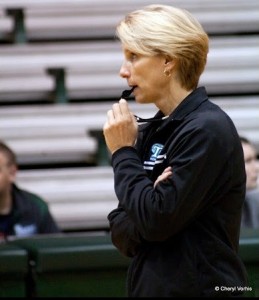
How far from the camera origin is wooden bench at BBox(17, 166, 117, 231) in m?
5.59

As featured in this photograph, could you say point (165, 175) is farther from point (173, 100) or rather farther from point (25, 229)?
point (25, 229)

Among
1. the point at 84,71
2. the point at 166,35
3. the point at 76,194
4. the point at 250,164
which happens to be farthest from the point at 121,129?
the point at 84,71

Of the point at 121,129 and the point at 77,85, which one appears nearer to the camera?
the point at 121,129

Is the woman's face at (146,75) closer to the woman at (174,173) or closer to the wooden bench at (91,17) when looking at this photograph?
the woman at (174,173)

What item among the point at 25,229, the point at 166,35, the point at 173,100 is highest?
the point at 166,35

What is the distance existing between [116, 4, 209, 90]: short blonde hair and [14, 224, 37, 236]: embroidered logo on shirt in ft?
8.78

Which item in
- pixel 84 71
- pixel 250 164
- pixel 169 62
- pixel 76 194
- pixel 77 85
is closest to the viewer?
pixel 169 62

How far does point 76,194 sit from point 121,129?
361cm

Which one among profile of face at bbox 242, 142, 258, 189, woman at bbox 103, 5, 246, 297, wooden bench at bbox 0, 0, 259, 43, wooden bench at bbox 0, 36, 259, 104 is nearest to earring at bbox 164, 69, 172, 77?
woman at bbox 103, 5, 246, 297

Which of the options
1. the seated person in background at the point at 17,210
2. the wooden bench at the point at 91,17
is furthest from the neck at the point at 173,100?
the wooden bench at the point at 91,17

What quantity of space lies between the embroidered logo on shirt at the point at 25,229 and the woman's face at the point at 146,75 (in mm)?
2602

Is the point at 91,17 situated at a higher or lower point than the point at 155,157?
→ lower

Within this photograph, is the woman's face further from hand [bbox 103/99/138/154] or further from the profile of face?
the profile of face

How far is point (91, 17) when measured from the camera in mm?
6605
